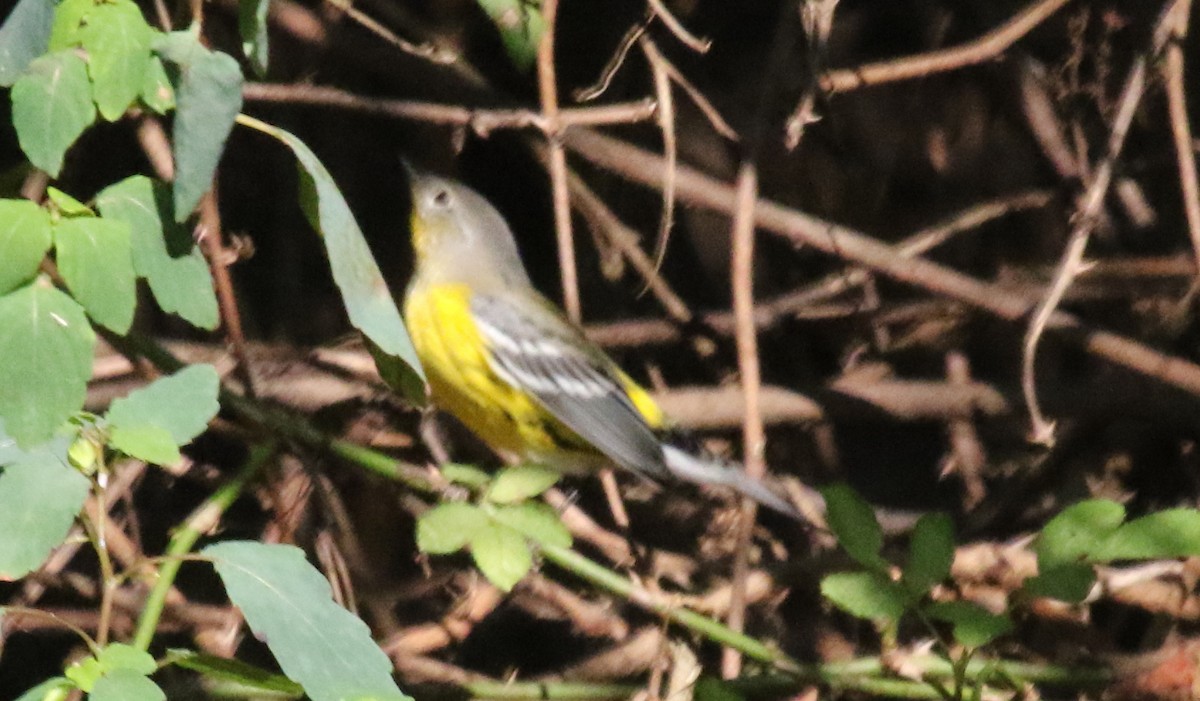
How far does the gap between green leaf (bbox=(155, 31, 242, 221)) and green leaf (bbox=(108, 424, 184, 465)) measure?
0.20 meters

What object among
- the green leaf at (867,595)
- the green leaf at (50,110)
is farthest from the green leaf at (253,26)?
the green leaf at (867,595)

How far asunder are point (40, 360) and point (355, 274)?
0.33 metres

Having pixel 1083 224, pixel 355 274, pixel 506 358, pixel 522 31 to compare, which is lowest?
pixel 355 274

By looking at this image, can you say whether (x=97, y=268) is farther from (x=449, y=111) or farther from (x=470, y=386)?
(x=470, y=386)

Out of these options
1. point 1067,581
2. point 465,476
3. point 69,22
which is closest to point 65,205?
point 69,22

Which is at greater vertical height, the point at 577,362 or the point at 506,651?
the point at 577,362

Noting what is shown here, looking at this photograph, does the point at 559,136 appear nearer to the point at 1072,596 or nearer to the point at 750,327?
the point at 750,327

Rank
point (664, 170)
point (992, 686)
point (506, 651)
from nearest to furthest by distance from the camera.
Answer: point (992, 686)
point (664, 170)
point (506, 651)

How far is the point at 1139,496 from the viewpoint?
8.99ft

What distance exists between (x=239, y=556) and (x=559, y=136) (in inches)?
49.3

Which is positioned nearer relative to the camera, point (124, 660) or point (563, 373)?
point (124, 660)

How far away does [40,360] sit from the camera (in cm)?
117

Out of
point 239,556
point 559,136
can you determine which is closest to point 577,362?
point 559,136

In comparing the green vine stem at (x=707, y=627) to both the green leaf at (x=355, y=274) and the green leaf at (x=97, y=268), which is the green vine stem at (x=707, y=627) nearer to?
the green leaf at (x=355, y=274)
